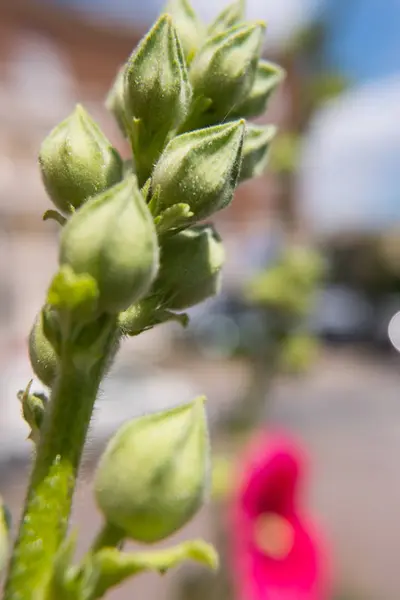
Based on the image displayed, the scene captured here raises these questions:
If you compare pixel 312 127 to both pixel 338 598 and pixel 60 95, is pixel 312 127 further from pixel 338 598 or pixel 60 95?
pixel 60 95

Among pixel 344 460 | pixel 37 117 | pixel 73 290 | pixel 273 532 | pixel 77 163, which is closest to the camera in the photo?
pixel 73 290

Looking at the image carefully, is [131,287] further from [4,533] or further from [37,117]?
[37,117]

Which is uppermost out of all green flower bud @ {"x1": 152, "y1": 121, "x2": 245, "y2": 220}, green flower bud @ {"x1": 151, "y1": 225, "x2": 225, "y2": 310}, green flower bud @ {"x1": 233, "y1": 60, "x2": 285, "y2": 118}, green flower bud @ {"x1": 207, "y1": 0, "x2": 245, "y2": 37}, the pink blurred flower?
green flower bud @ {"x1": 207, "y1": 0, "x2": 245, "y2": 37}

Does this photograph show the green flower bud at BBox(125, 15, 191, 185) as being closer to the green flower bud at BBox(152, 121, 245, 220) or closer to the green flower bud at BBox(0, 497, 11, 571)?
the green flower bud at BBox(152, 121, 245, 220)

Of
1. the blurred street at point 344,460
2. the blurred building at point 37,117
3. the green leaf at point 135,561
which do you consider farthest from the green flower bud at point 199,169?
the blurred building at point 37,117

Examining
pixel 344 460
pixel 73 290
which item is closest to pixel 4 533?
pixel 73 290

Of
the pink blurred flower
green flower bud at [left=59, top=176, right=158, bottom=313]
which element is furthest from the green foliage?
the pink blurred flower
